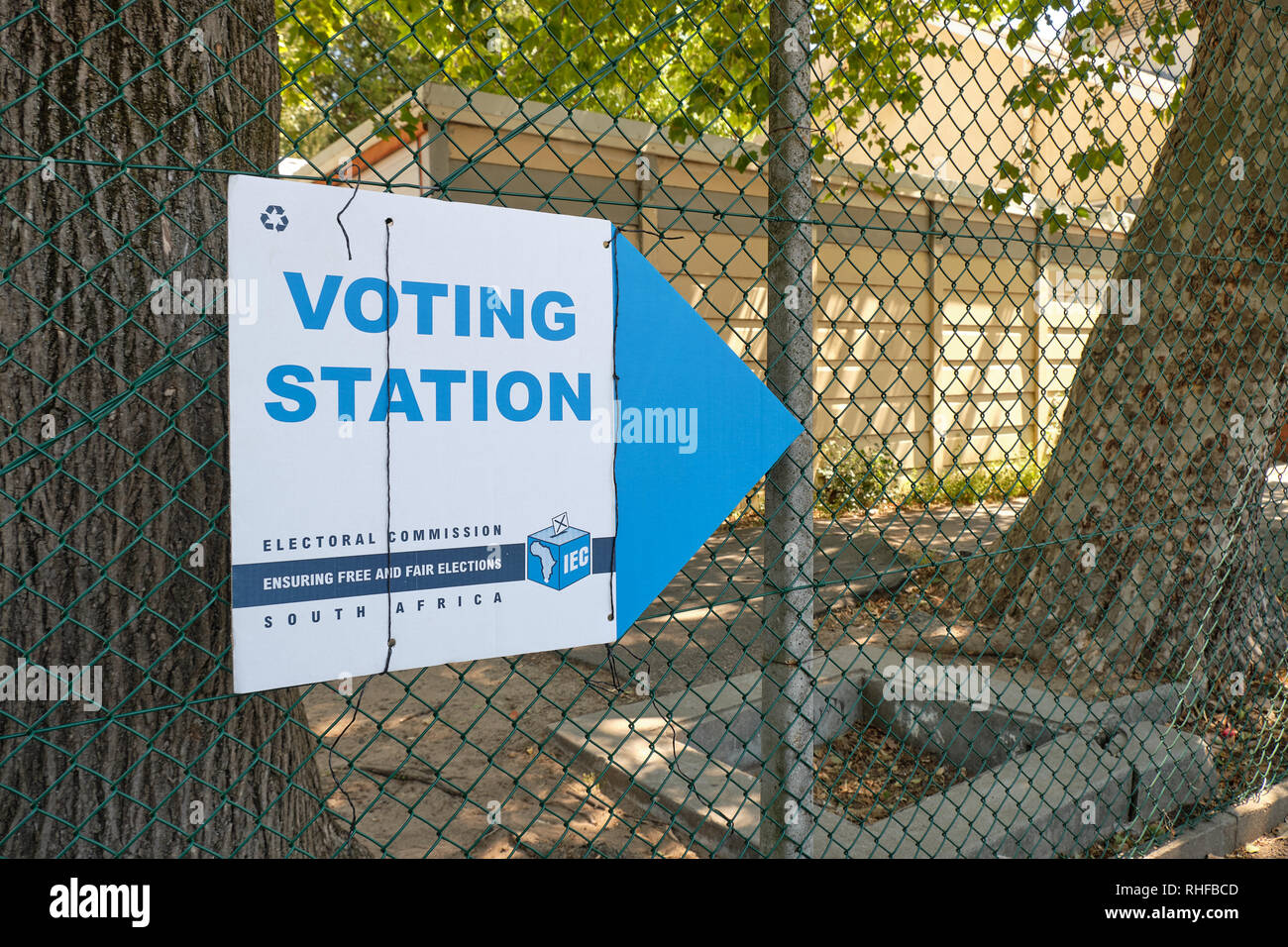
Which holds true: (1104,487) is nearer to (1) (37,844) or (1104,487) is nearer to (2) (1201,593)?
(2) (1201,593)

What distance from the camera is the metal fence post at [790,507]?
2.07m

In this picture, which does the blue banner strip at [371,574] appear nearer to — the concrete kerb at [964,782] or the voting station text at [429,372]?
the voting station text at [429,372]

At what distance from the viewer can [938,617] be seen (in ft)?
17.7

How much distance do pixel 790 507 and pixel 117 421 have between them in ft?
4.65

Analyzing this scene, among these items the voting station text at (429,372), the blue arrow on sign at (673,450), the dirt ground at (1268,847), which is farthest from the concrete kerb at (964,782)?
the voting station text at (429,372)

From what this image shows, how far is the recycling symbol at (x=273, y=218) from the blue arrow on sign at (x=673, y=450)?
2.08 ft

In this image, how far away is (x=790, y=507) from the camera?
211cm

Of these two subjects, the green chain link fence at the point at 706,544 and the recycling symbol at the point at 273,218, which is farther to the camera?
the green chain link fence at the point at 706,544

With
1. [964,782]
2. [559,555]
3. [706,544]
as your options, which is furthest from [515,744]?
[559,555]

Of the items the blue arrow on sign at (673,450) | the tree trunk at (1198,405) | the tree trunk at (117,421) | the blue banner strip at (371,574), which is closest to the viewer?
the blue banner strip at (371,574)

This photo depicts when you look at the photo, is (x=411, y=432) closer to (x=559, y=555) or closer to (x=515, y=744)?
(x=559, y=555)

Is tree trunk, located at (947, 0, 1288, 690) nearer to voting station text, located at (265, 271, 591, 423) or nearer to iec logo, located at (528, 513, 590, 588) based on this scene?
iec logo, located at (528, 513, 590, 588)
